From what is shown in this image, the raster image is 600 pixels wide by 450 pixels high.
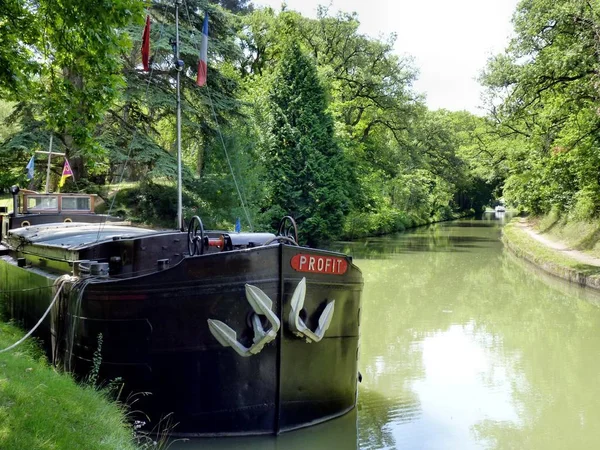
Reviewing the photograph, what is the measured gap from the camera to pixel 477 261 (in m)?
26.7

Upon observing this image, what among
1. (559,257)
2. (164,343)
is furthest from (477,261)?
(164,343)

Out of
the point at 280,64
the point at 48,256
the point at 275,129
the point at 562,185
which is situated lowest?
the point at 48,256

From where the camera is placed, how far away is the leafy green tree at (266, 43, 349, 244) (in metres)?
29.5

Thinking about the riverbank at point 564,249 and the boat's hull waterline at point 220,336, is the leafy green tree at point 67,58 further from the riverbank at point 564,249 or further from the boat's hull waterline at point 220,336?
the riverbank at point 564,249

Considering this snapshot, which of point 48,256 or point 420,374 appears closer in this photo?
point 48,256

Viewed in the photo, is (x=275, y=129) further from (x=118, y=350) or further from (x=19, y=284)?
(x=118, y=350)

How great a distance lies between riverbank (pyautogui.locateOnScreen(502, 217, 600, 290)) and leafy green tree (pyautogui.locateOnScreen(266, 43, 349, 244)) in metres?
9.23

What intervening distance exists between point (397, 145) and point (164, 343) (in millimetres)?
37153

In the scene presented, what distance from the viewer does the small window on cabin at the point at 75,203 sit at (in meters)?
13.3

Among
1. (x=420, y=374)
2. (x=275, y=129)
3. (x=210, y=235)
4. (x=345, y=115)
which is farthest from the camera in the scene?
(x=345, y=115)

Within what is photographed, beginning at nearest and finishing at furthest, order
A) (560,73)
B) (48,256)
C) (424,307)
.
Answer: (48,256), (424,307), (560,73)

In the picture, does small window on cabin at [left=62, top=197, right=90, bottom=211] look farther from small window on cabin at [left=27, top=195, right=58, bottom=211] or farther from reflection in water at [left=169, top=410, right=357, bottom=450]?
reflection in water at [left=169, top=410, right=357, bottom=450]

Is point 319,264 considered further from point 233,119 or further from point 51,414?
point 233,119

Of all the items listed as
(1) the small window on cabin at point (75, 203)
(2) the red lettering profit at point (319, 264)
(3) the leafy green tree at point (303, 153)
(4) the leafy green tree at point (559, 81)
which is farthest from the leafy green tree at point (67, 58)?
(3) the leafy green tree at point (303, 153)
